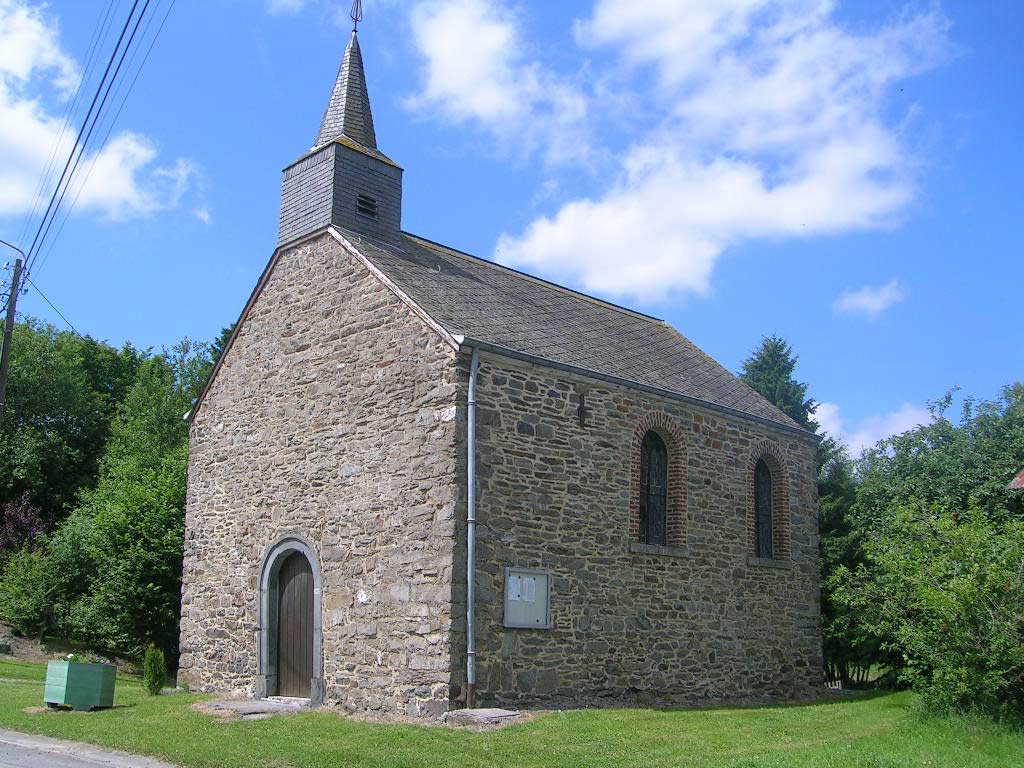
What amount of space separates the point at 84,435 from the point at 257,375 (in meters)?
23.7

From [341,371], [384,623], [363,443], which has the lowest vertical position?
[384,623]

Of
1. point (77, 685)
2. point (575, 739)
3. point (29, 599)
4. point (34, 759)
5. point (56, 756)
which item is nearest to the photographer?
point (34, 759)

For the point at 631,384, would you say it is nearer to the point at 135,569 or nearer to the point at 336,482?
the point at 336,482

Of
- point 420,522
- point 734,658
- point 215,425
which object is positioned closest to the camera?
point 420,522

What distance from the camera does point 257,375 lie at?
17594 millimetres

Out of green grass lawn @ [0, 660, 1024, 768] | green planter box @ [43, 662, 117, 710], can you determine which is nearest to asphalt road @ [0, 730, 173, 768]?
green grass lawn @ [0, 660, 1024, 768]

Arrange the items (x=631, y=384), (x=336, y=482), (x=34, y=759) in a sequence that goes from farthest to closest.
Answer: (x=631, y=384), (x=336, y=482), (x=34, y=759)

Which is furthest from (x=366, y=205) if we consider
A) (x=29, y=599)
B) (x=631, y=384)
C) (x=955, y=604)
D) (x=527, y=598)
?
(x=29, y=599)

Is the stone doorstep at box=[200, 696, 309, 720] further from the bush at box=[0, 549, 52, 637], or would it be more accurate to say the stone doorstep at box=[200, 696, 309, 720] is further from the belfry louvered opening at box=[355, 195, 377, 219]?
the bush at box=[0, 549, 52, 637]

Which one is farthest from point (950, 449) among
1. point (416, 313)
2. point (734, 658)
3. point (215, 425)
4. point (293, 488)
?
point (215, 425)

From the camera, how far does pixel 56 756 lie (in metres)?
10.4

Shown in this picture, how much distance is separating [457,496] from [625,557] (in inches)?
137

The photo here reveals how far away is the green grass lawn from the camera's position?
987 cm

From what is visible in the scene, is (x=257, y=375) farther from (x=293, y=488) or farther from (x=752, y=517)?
(x=752, y=517)
